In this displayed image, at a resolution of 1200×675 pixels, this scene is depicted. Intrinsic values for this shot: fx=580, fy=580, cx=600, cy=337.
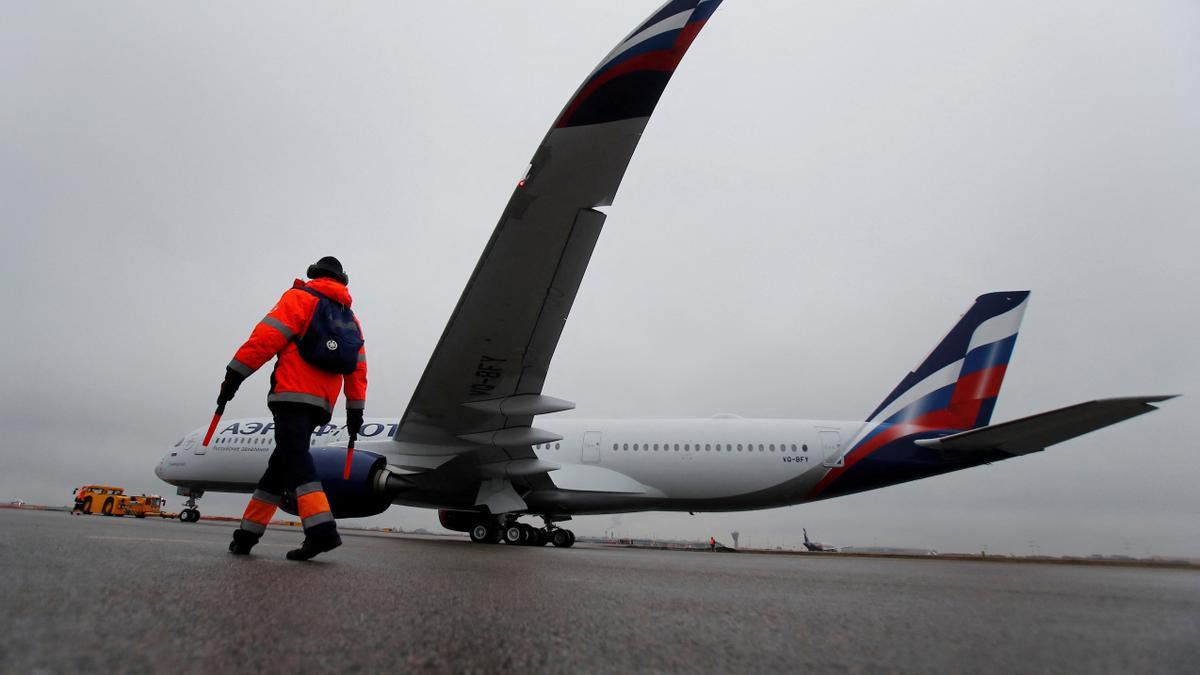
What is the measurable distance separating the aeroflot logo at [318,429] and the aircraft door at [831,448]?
336 inches

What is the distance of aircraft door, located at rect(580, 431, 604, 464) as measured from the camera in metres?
11.8

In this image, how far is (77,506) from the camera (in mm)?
18562

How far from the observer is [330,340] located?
348cm

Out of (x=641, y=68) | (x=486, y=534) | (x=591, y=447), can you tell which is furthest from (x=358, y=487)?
(x=591, y=447)

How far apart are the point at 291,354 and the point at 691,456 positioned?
9140mm

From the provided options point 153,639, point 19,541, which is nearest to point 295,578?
point 153,639

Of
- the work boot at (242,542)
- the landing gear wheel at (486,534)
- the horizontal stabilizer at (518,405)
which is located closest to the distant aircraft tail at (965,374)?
the horizontal stabilizer at (518,405)

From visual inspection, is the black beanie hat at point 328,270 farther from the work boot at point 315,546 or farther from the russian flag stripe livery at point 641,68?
the russian flag stripe livery at point 641,68

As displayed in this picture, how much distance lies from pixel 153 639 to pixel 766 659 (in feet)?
4.12

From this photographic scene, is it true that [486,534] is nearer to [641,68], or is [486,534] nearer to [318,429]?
[318,429]

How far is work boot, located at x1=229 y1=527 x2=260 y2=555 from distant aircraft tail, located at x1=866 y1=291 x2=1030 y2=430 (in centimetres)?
1128

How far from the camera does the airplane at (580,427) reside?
4488 mm

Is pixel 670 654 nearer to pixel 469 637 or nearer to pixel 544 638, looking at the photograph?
pixel 544 638

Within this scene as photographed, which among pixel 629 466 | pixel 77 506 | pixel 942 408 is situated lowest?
pixel 77 506
